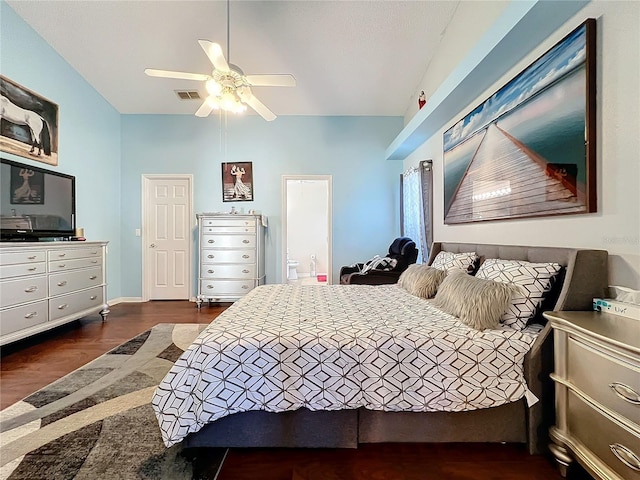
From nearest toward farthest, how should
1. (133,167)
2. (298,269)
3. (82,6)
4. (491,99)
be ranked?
1. (491,99)
2. (82,6)
3. (133,167)
4. (298,269)

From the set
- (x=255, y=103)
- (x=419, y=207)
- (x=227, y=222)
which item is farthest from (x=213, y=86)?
(x=419, y=207)

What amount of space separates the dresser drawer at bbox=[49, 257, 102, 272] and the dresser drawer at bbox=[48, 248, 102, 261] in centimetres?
3

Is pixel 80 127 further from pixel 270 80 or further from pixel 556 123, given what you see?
pixel 556 123

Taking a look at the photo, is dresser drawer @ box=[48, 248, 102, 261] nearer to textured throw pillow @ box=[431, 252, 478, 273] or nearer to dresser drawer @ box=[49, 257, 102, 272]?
dresser drawer @ box=[49, 257, 102, 272]

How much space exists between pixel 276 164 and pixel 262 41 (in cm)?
192

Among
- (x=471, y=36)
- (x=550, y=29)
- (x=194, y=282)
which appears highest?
(x=471, y=36)

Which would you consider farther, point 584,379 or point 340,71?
point 340,71

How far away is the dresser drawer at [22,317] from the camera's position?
2.51 m

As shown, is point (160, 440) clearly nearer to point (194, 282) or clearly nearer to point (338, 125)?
point (194, 282)

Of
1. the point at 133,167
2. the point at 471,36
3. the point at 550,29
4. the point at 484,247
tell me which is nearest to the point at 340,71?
the point at 471,36

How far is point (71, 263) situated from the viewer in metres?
3.23

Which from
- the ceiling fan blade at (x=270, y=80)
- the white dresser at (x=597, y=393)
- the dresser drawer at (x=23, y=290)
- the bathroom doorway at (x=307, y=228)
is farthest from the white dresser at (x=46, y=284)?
the bathroom doorway at (x=307, y=228)

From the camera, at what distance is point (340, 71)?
13.0 feet

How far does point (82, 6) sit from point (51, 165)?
5.78 ft
